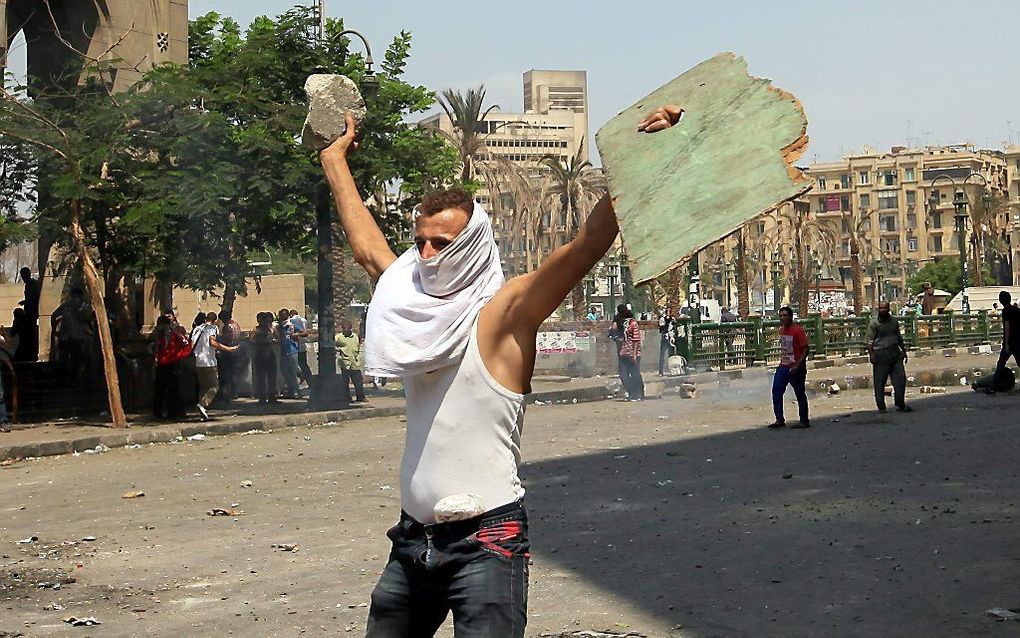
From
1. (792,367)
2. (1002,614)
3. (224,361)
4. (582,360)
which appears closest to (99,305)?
(224,361)

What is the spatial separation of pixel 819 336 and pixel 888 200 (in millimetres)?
138513

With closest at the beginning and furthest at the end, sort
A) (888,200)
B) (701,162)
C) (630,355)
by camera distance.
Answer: (701,162) → (630,355) → (888,200)

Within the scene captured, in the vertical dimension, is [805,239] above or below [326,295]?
above

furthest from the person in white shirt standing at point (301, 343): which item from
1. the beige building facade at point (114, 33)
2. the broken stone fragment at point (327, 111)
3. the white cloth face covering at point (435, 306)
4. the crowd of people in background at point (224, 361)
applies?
the white cloth face covering at point (435, 306)

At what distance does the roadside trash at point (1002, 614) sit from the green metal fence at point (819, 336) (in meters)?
21.7

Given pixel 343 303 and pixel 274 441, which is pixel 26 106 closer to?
pixel 274 441

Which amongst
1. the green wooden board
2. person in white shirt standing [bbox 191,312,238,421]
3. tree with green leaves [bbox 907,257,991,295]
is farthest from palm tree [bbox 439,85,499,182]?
tree with green leaves [bbox 907,257,991,295]

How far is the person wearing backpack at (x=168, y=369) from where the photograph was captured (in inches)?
816

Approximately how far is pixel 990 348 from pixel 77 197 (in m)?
31.3

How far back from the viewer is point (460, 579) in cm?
314

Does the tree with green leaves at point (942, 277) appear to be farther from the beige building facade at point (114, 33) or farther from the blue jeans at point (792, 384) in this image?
the blue jeans at point (792, 384)

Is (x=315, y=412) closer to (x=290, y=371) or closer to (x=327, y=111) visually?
(x=290, y=371)

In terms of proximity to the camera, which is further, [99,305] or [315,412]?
[315,412]

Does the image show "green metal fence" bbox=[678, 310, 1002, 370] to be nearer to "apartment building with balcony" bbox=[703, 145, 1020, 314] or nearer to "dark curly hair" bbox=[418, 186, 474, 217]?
"dark curly hair" bbox=[418, 186, 474, 217]
